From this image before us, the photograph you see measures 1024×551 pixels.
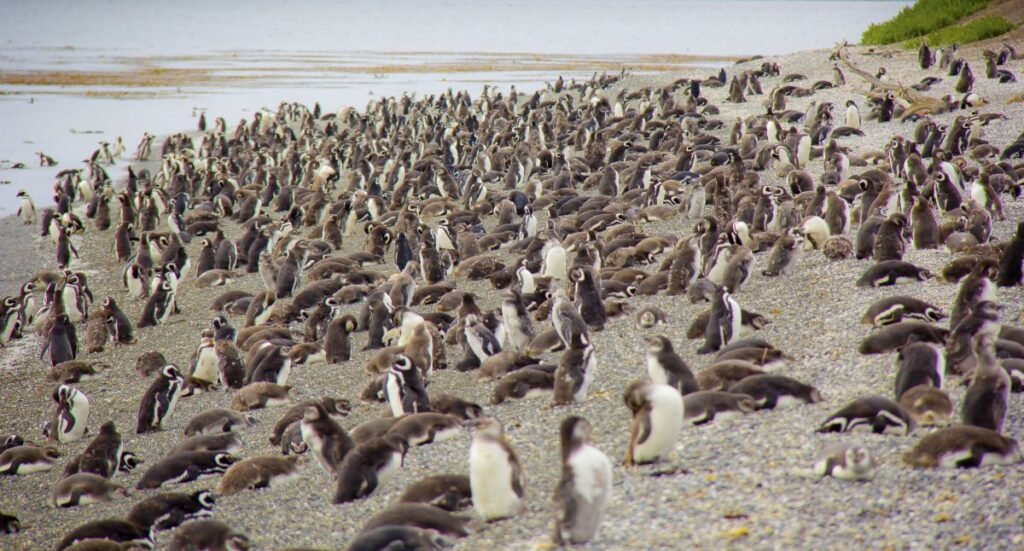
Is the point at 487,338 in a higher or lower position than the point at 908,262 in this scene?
lower

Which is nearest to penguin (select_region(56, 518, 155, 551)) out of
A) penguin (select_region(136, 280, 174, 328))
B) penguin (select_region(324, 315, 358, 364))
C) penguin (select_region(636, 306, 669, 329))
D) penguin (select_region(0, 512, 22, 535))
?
penguin (select_region(0, 512, 22, 535))

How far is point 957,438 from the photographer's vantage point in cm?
605

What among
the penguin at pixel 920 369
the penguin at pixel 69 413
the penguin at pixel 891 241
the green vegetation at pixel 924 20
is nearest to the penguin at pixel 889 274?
the penguin at pixel 891 241

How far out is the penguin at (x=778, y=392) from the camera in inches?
293

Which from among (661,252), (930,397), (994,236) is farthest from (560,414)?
(994,236)

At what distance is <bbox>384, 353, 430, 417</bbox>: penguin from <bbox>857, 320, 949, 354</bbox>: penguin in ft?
11.9

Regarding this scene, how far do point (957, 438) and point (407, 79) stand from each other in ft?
158

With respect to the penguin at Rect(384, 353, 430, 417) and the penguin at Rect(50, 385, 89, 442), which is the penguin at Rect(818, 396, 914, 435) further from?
the penguin at Rect(50, 385, 89, 442)

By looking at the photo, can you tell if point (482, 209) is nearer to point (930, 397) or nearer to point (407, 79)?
point (930, 397)

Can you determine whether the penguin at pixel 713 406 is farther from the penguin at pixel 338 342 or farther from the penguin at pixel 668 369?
the penguin at pixel 338 342

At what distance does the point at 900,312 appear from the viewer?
29.2 feet

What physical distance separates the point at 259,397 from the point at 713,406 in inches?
191

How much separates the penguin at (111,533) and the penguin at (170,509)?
118 millimetres

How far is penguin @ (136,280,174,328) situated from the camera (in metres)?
14.2
